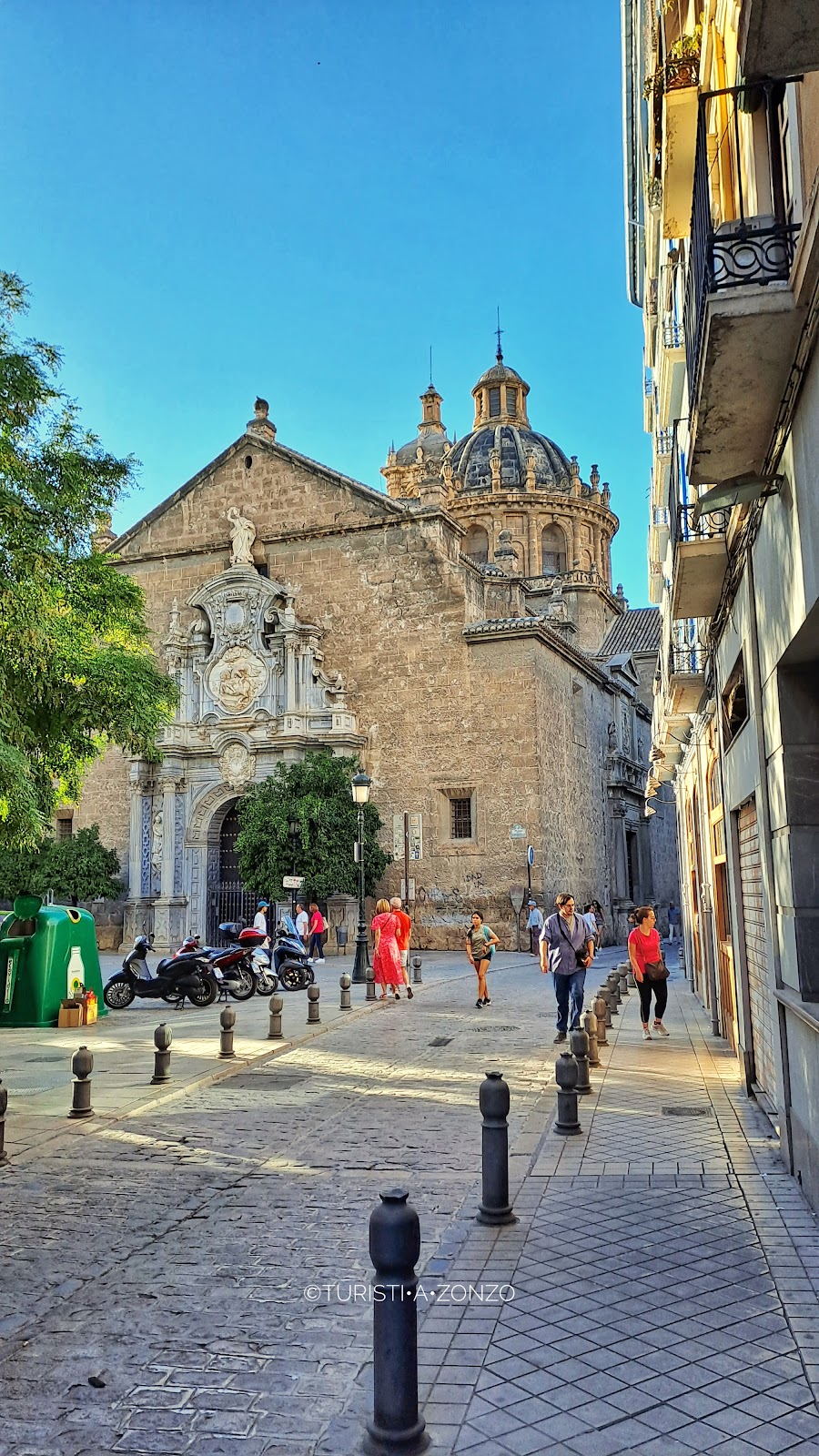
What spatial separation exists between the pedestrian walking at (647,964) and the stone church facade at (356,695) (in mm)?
13177

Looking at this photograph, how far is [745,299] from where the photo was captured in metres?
4.53

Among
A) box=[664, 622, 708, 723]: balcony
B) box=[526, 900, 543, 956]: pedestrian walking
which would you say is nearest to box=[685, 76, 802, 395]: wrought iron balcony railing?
box=[664, 622, 708, 723]: balcony

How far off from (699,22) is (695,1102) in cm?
851

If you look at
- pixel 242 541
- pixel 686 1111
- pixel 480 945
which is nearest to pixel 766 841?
pixel 686 1111

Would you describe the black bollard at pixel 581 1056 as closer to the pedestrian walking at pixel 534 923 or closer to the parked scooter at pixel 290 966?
the parked scooter at pixel 290 966

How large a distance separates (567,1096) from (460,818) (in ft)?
69.2

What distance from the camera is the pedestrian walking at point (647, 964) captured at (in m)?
12.6

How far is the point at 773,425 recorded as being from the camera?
17.7ft

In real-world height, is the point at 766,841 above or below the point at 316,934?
above

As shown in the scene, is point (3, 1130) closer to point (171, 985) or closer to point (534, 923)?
point (171, 985)

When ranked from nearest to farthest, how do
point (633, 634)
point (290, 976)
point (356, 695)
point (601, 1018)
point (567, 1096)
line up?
1. point (567, 1096)
2. point (601, 1018)
3. point (290, 976)
4. point (356, 695)
5. point (633, 634)

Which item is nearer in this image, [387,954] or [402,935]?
[387,954]

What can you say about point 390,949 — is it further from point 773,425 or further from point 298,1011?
point 773,425

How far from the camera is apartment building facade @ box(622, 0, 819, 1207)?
15.0ft
